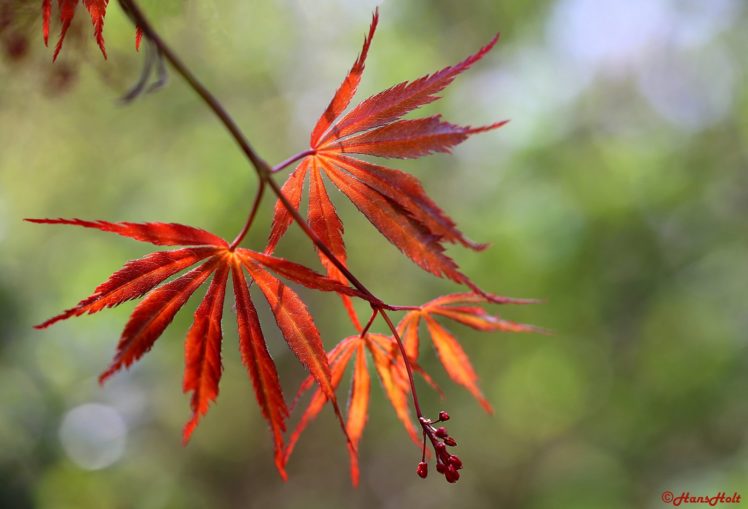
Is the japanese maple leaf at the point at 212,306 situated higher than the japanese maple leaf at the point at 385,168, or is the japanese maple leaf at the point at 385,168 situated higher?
the japanese maple leaf at the point at 385,168

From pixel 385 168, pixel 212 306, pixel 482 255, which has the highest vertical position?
pixel 482 255

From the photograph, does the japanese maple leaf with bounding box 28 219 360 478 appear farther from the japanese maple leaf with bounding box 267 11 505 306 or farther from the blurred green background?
the blurred green background

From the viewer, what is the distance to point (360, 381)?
2.60 ft

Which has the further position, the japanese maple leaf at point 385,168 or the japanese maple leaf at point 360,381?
the japanese maple leaf at point 360,381

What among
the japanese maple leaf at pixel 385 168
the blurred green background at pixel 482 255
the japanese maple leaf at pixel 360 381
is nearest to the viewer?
the japanese maple leaf at pixel 385 168

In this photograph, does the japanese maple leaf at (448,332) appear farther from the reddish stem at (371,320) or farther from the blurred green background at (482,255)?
the blurred green background at (482,255)

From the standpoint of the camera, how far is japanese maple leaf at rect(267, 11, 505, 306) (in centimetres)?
54

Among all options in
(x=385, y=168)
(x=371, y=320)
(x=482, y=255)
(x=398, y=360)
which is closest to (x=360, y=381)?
(x=398, y=360)

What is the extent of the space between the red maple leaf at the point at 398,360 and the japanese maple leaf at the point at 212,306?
0.14m

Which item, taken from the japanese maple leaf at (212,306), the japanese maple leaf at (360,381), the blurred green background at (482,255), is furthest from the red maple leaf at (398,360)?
the blurred green background at (482,255)

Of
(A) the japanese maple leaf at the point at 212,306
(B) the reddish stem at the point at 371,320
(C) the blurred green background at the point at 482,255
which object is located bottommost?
(A) the japanese maple leaf at the point at 212,306

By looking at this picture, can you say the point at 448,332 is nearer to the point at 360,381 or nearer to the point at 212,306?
the point at 360,381

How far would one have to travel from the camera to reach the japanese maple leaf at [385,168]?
538 mm

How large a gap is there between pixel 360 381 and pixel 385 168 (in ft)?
1.08
